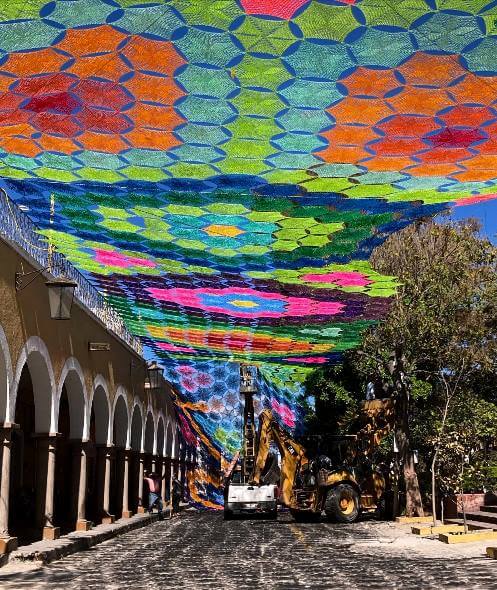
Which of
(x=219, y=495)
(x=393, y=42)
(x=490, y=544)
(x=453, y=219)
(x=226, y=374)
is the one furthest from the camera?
(x=219, y=495)

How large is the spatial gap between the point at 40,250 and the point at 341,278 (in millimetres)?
4929

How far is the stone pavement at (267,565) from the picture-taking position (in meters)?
9.06

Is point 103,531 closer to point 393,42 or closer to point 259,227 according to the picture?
point 259,227

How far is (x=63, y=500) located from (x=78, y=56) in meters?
17.2

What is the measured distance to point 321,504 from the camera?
21.2 m

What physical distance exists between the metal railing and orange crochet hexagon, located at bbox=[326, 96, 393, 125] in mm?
5360

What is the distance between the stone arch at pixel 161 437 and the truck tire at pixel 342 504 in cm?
989

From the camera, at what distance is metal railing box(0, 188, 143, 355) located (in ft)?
38.9

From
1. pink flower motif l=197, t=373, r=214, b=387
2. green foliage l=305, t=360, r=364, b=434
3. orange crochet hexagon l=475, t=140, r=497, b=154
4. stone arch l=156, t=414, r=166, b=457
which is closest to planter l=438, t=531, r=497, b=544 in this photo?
→ orange crochet hexagon l=475, t=140, r=497, b=154

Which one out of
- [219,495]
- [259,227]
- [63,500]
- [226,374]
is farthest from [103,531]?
[219,495]

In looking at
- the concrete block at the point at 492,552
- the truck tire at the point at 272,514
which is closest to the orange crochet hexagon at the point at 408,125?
the concrete block at the point at 492,552

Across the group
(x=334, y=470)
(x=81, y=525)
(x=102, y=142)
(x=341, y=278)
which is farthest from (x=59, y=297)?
(x=334, y=470)

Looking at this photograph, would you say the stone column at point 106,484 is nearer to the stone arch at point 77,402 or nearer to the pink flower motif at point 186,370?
the stone arch at point 77,402

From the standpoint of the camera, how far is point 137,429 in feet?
80.4
